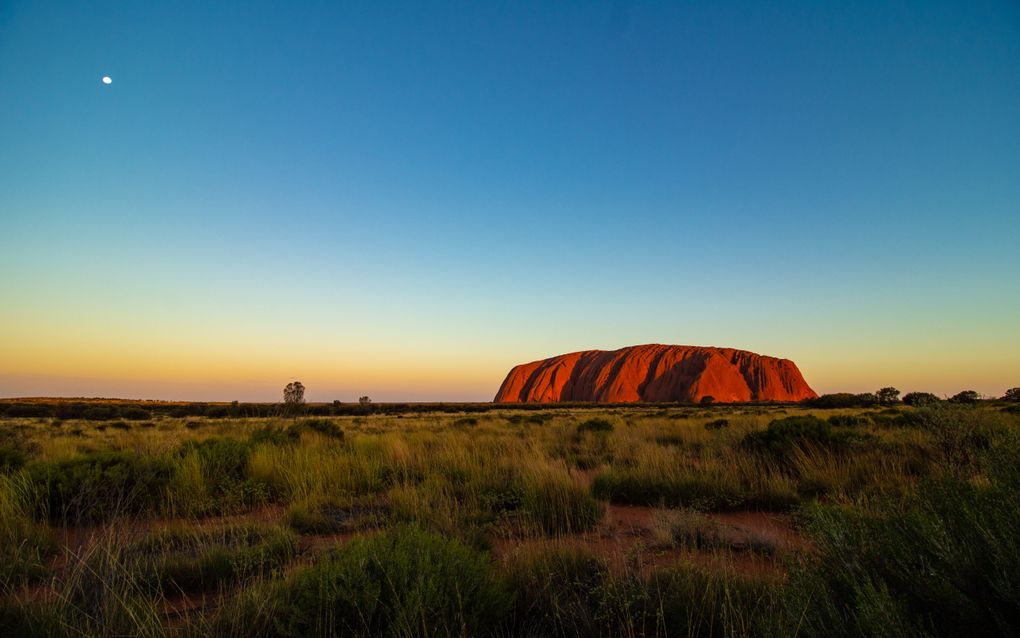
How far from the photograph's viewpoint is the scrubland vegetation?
2.16 metres

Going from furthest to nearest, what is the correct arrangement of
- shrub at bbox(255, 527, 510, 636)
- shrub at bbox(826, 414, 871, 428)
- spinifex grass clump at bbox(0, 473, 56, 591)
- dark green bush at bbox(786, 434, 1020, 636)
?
shrub at bbox(826, 414, 871, 428)
spinifex grass clump at bbox(0, 473, 56, 591)
shrub at bbox(255, 527, 510, 636)
dark green bush at bbox(786, 434, 1020, 636)

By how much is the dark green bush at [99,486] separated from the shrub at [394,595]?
4.38 meters

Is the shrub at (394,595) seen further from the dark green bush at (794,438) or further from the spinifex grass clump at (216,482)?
the dark green bush at (794,438)

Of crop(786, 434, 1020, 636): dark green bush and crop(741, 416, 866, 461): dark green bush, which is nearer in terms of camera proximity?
crop(786, 434, 1020, 636): dark green bush

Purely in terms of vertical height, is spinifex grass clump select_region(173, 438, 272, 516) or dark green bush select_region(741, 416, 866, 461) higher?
dark green bush select_region(741, 416, 866, 461)

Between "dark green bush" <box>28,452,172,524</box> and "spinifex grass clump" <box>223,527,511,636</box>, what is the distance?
4233 millimetres

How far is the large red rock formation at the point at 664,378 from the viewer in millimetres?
83250

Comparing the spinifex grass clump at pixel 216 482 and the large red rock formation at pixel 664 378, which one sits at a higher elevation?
the large red rock formation at pixel 664 378

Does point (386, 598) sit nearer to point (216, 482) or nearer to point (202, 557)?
point (202, 557)

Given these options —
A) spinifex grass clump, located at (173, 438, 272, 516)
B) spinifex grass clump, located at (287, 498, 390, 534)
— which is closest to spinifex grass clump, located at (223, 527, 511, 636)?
spinifex grass clump, located at (287, 498, 390, 534)

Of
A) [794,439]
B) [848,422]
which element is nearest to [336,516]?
[794,439]

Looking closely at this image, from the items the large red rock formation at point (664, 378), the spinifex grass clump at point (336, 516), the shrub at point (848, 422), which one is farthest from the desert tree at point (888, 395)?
the spinifex grass clump at point (336, 516)

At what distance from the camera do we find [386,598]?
2746mm

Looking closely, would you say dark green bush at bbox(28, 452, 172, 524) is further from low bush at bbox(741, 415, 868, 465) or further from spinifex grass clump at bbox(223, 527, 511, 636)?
low bush at bbox(741, 415, 868, 465)
